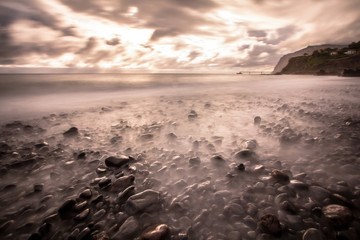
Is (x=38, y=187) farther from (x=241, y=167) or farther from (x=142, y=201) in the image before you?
(x=241, y=167)

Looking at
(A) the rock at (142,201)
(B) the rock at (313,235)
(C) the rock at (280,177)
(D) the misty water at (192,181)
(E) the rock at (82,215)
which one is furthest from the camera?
(C) the rock at (280,177)

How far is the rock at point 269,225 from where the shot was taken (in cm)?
152

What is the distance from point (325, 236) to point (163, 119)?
5.19 meters

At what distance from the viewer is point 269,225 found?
61.4 inches

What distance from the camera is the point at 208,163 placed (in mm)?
2898

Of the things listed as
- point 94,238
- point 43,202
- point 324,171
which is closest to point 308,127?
point 324,171

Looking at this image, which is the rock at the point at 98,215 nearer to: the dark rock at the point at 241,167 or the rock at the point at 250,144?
the dark rock at the point at 241,167

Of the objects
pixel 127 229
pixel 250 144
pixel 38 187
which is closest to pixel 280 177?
pixel 250 144

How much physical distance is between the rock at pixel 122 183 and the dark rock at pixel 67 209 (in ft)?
Answer: 1.65

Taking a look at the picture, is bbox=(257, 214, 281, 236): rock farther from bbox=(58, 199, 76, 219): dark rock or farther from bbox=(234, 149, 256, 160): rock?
bbox=(58, 199, 76, 219): dark rock

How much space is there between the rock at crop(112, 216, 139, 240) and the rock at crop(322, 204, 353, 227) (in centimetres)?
207

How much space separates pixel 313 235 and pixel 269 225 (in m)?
0.38

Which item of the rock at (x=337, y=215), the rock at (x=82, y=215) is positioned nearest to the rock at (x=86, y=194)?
the rock at (x=82, y=215)

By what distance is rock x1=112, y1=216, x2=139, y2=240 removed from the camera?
5.27 feet
